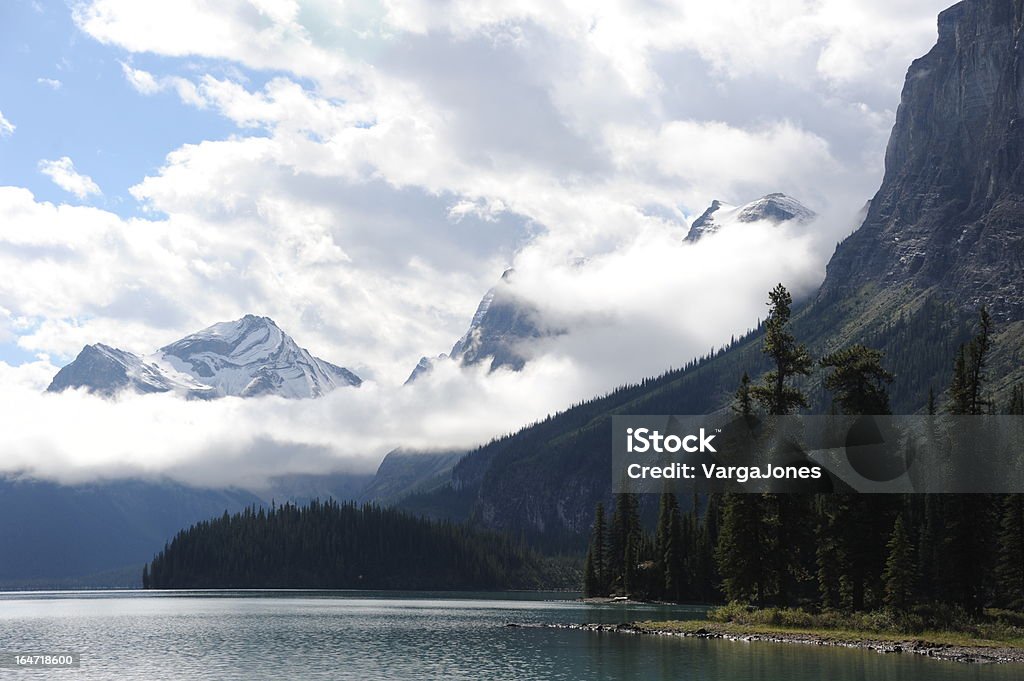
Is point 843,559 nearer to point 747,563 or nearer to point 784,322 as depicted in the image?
point 747,563

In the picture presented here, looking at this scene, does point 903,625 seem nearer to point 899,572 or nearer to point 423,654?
Answer: point 899,572

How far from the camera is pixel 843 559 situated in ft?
316

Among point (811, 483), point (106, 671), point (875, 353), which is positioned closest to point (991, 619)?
point (811, 483)

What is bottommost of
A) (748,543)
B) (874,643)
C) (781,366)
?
(874,643)

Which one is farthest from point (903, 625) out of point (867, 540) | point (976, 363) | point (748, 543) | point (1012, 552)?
point (976, 363)

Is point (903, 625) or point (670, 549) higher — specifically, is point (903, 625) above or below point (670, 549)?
below

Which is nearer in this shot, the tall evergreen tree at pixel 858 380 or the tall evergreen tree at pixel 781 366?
the tall evergreen tree at pixel 858 380

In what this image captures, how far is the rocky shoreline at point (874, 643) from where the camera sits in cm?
7500

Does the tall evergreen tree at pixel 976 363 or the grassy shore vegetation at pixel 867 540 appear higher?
the tall evergreen tree at pixel 976 363

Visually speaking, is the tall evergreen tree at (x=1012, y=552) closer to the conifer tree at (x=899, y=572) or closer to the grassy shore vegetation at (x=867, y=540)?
the grassy shore vegetation at (x=867, y=540)

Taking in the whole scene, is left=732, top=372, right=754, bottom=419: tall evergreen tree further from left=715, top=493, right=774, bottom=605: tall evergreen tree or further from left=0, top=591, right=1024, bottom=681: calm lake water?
left=0, top=591, right=1024, bottom=681: calm lake water

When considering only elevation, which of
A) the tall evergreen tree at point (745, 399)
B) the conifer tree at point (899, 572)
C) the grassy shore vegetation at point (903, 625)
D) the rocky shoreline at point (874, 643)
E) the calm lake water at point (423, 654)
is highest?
the tall evergreen tree at point (745, 399)

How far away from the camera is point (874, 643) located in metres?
83.0

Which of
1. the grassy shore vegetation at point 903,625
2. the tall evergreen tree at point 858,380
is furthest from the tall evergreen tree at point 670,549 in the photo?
the tall evergreen tree at point 858,380
